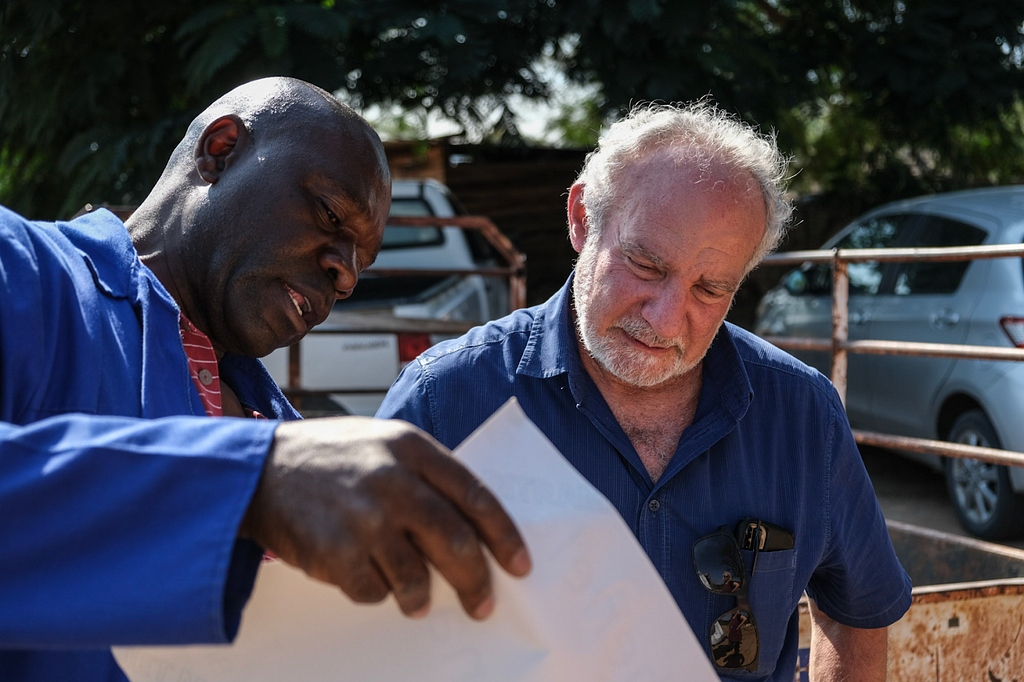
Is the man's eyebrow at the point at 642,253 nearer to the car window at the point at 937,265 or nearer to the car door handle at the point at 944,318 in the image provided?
the car door handle at the point at 944,318

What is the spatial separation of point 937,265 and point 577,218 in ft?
13.6

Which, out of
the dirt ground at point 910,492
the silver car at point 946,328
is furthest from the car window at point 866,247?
the dirt ground at point 910,492

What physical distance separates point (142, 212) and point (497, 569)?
1.01 m

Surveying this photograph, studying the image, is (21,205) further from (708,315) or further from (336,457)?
(336,457)

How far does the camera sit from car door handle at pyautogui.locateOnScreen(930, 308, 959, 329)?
16.4ft

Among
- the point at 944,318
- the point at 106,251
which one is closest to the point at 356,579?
the point at 106,251

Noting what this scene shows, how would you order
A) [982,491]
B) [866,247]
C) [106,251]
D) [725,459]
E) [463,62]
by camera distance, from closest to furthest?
[106,251] < [725,459] < [982,491] < [463,62] < [866,247]

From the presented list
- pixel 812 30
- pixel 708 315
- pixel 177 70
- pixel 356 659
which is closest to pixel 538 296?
pixel 812 30

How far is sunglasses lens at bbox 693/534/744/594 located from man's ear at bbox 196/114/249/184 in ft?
3.37

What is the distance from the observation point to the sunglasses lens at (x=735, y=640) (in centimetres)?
158

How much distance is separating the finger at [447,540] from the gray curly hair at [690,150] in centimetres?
128

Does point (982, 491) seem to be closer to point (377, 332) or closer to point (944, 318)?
point (944, 318)

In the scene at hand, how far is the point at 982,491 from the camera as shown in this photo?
4.98 metres

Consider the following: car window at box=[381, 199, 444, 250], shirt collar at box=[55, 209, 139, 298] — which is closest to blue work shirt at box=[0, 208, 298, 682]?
shirt collar at box=[55, 209, 139, 298]
